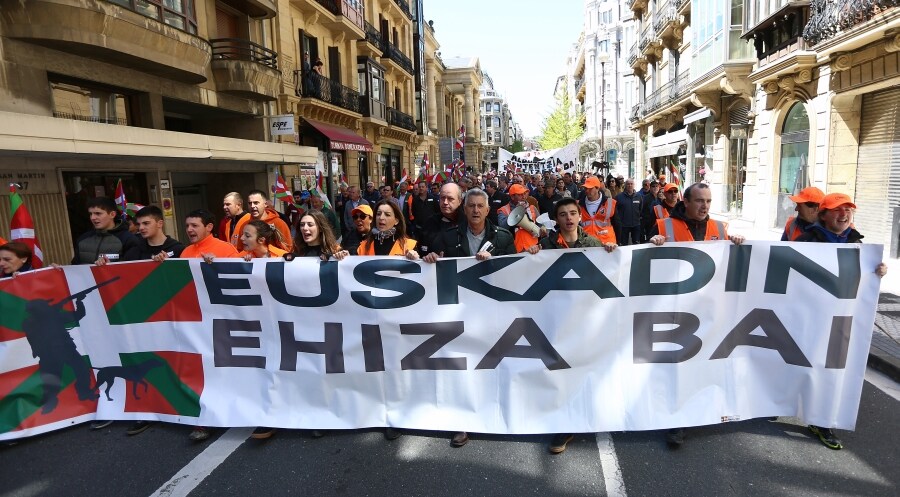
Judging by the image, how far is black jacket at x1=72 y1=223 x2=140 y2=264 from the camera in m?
4.52

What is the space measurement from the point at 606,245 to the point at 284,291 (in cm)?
237

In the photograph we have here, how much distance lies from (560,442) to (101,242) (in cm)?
428

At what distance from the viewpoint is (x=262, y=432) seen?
12.0 feet

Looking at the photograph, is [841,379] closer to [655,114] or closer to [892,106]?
[892,106]

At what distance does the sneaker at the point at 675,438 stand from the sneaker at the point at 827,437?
0.89 m

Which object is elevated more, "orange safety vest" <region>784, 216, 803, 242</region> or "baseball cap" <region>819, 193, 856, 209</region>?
"baseball cap" <region>819, 193, 856, 209</region>

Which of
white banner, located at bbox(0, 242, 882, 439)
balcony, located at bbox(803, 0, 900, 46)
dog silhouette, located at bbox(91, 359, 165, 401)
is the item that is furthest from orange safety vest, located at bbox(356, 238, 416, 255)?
balcony, located at bbox(803, 0, 900, 46)

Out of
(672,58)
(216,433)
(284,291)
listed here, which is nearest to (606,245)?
(284,291)

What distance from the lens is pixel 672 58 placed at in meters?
24.9

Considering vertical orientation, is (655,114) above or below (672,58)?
below

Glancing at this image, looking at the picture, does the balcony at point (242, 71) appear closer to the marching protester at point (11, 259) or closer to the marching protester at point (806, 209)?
the marching protester at point (11, 259)

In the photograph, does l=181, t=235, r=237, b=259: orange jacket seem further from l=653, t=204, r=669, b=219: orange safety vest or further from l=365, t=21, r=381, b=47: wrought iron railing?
l=365, t=21, r=381, b=47: wrought iron railing

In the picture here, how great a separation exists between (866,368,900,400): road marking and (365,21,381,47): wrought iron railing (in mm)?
23141

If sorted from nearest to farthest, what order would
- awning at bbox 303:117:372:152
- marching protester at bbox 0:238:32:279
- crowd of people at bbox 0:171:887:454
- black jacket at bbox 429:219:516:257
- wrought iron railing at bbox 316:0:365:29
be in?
crowd of people at bbox 0:171:887:454
marching protester at bbox 0:238:32:279
black jacket at bbox 429:219:516:257
awning at bbox 303:117:372:152
wrought iron railing at bbox 316:0:365:29
